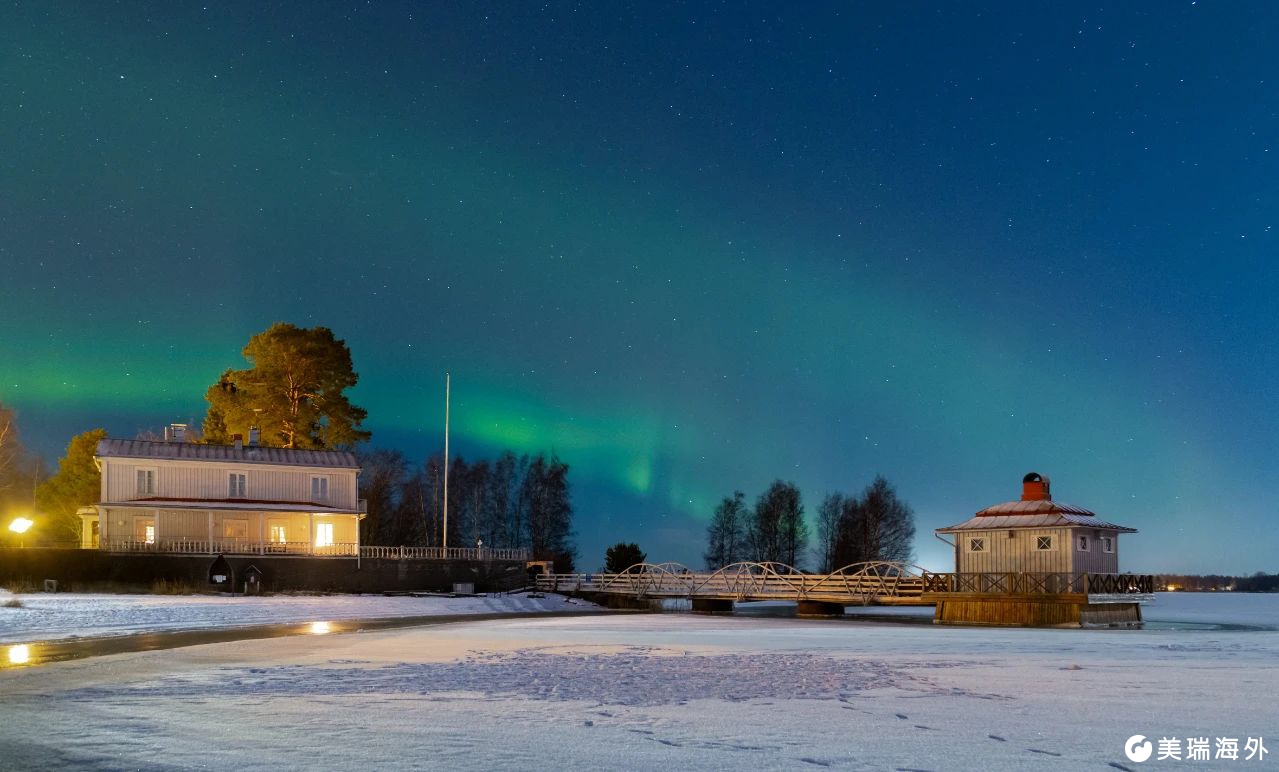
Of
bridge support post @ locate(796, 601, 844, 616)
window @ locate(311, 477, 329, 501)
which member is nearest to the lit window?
window @ locate(311, 477, 329, 501)

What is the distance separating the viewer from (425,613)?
136ft

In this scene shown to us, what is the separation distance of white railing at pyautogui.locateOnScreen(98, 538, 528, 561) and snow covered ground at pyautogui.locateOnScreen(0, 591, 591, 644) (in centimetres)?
863

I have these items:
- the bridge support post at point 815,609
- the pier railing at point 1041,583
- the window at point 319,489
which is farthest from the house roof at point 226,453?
the pier railing at point 1041,583

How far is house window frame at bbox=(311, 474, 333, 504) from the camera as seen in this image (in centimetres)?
6238

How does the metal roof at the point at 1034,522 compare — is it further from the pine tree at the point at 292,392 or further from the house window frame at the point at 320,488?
the pine tree at the point at 292,392

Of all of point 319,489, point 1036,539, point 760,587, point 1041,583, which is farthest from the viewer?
point 319,489

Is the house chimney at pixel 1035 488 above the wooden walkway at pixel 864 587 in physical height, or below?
above

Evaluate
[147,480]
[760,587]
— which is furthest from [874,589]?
[147,480]

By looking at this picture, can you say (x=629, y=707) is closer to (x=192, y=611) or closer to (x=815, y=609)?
(x=192, y=611)

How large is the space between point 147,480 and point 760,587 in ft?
108

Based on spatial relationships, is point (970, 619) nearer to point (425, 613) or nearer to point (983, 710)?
point (425, 613)

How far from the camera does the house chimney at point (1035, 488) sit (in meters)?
44.5

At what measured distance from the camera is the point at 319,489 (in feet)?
205

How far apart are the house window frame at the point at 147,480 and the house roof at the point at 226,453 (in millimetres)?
773
